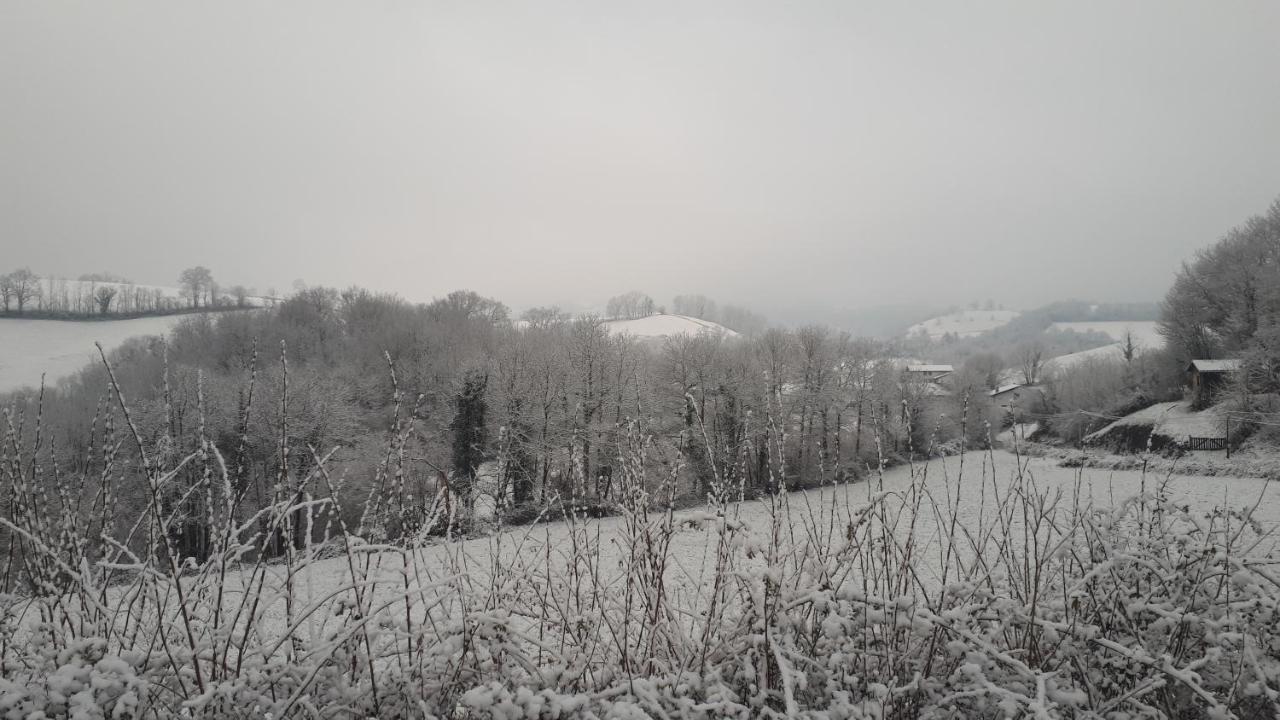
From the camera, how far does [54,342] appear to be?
45.7 m

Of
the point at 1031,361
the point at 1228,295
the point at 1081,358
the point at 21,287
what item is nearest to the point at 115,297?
the point at 21,287

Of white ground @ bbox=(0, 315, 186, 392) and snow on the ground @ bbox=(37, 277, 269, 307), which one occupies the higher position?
snow on the ground @ bbox=(37, 277, 269, 307)

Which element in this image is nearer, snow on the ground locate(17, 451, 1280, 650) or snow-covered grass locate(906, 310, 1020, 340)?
snow on the ground locate(17, 451, 1280, 650)

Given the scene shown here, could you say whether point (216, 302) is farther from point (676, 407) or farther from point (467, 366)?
point (676, 407)

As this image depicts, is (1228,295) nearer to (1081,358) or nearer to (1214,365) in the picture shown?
(1214,365)

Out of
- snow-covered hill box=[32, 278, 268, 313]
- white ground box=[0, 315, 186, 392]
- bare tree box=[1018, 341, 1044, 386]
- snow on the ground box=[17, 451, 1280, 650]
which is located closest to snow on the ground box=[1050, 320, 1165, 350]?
bare tree box=[1018, 341, 1044, 386]

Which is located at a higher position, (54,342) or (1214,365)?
(54,342)

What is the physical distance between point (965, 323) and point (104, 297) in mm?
127334

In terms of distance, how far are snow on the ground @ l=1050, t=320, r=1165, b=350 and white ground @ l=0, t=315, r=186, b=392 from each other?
79.3 m

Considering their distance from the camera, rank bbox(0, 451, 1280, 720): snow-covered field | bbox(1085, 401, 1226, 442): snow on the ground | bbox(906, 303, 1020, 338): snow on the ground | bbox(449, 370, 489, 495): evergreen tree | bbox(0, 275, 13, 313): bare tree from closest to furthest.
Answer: bbox(0, 451, 1280, 720): snow-covered field, bbox(449, 370, 489, 495): evergreen tree, bbox(1085, 401, 1226, 442): snow on the ground, bbox(0, 275, 13, 313): bare tree, bbox(906, 303, 1020, 338): snow on the ground

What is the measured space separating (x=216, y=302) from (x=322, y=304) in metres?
16.8

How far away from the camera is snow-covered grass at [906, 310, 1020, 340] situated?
97812 millimetres

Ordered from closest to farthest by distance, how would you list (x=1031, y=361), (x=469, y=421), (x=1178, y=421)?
1. (x=469, y=421)
2. (x=1178, y=421)
3. (x=1031, y=361)

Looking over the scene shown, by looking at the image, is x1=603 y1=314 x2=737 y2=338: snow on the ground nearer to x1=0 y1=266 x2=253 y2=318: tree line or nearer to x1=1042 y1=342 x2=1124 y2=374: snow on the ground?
x1=1042 y1=342 x2=1124 y2=374: snow on the ground
